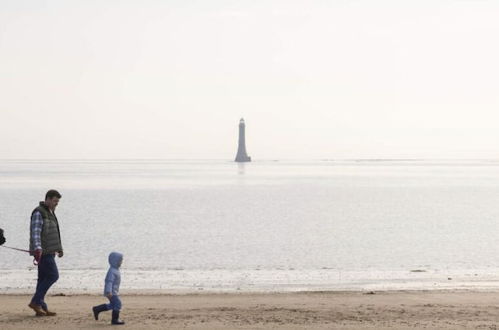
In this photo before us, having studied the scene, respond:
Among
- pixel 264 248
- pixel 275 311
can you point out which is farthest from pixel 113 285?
pixel 264 248

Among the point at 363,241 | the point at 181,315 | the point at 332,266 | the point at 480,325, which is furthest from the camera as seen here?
the point at 363,241

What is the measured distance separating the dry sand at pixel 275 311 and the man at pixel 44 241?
24.5 inches

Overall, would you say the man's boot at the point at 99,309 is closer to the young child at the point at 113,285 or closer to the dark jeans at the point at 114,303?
the young child at the point at 113,285

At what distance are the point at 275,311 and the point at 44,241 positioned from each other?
4860 millimetres

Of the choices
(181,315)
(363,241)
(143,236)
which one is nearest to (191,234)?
(143,236)

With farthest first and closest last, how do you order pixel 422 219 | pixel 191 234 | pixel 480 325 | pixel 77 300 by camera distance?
1. pixel 422 219
2. pixel 191 234
3. pixel 77 300
4. pixel 480 325

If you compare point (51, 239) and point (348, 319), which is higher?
point (51, 239)

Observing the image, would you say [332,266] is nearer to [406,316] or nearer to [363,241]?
[363,241]

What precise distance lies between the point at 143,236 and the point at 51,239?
1422 inches

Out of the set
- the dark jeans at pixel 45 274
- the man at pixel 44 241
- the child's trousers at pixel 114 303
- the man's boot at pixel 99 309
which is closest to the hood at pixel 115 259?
the child's trousers at pixel 114 303

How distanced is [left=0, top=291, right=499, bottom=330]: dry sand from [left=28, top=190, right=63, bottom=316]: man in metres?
0.62

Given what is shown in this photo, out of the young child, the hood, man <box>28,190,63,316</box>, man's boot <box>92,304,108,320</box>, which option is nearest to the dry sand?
man's boot <box>92,304,108,320</box>

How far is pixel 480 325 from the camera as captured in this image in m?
14.1

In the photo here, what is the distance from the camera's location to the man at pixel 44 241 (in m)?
13.8
